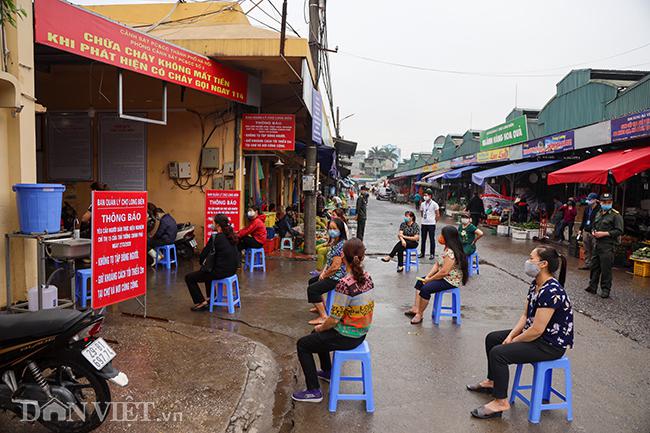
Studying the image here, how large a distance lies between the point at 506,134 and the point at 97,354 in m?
20.3

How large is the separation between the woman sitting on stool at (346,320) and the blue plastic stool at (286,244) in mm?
8577

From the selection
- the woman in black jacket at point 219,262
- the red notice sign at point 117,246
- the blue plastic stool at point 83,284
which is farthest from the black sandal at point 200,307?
the blue plastic stool at point 83,284

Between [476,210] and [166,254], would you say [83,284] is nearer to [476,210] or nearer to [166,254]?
[166,254]

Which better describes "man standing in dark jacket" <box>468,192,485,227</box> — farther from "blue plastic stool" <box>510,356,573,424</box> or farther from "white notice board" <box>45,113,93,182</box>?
"blue plastic stool" <box>510,356,573,424</box>

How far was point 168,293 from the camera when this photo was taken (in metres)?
7.64

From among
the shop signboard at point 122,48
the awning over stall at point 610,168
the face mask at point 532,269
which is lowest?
the face mask at point 532,269

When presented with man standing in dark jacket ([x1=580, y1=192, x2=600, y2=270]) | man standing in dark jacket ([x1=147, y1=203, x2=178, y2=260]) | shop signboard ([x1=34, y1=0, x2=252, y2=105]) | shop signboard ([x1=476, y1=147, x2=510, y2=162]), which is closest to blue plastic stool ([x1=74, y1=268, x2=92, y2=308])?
man standing in dark jacket ([x1=147, y1=203, x2=178, y2=260])

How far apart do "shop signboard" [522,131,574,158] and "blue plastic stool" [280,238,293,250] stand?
358 inches

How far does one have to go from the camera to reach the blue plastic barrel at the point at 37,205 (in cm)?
483

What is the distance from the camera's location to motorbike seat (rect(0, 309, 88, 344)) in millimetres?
3209

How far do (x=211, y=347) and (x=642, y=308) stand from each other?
6.81 m

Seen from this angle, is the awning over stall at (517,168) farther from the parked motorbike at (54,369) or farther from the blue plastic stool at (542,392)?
the parked motorbike at (54,369)

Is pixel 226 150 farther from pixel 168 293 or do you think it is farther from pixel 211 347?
pixel 211 347

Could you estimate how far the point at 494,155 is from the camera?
22.3 m
